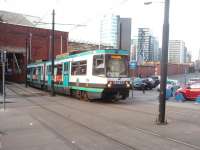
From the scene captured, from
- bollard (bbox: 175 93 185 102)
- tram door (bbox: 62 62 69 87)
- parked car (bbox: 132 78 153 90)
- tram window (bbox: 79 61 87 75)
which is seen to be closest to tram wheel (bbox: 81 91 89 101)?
tram window (bbox: 79 61 87 75)

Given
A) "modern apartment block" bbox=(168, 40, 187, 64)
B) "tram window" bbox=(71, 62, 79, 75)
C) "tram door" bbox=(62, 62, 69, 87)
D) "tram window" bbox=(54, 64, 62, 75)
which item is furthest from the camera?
"modern apartment block" bbox=(168, 40, 187, 64)

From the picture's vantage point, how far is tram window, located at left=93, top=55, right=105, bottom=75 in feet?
65.2

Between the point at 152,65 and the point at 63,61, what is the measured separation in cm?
4821

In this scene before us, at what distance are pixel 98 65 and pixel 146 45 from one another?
40522 mm

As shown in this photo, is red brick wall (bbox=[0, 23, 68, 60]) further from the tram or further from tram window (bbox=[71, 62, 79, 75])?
the tram

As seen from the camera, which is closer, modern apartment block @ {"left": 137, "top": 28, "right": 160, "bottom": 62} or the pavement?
the pavement

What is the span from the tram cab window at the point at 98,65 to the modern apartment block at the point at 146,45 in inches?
987

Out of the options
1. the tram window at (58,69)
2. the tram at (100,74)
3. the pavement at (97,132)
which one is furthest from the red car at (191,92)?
the pavement at (97,132)

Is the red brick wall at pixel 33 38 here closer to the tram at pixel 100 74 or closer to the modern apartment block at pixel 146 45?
the modern apartment block at pixel 146 45

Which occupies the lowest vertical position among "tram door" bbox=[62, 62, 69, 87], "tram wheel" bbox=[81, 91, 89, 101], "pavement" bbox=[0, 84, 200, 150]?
"pavement" bbox=[0, 84, 200, 150]

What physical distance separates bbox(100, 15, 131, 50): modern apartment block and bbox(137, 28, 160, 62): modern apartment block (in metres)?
5.15

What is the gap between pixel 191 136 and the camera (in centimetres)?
977

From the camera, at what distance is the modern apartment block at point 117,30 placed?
34031 mm

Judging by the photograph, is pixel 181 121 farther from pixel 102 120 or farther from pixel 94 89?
pixel 94 89
